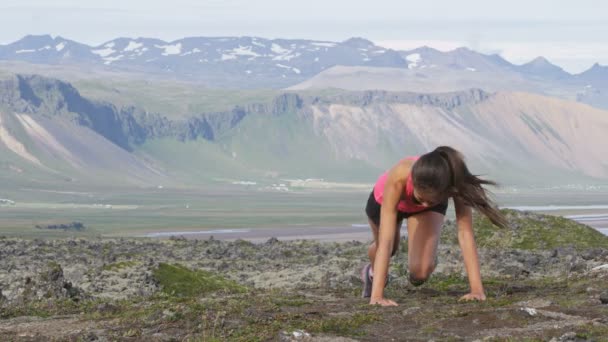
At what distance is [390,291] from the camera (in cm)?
1606

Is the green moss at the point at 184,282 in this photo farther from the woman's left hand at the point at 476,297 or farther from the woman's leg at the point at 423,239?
the woman's left hand at the point at 476,297

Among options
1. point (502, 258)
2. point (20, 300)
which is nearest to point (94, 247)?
point (502, 258)

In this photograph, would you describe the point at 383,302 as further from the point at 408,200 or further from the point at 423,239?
the point at 408,200

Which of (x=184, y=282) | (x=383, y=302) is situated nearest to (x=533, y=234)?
(x=184, y=282)

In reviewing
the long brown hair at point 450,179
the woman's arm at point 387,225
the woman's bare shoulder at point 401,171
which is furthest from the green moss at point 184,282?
the long brown hair at point 450,179

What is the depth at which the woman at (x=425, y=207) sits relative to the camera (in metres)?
12.7

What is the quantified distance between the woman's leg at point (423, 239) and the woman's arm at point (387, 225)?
26cm

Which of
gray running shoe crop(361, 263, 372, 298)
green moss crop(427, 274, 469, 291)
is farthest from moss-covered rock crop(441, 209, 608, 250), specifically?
gray running shoe crop(361, 263, 372, 298)

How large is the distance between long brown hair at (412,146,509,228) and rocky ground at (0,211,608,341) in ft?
3.71

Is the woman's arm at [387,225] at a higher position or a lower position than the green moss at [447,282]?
higher

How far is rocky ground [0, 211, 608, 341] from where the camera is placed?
1160 cm

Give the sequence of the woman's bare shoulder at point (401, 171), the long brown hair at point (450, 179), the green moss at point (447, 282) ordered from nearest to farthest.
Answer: the long brown hair at point (450, 179) → the woman's bare shoulder at point (401, 171) → the green moss at point (447, 282)

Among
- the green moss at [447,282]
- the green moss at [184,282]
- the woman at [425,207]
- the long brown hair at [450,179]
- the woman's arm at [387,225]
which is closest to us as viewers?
the long brown hair at [450,179]

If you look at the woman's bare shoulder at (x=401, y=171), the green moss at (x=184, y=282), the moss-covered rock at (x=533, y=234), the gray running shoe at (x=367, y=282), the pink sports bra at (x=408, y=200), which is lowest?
the moss-covered rock at (x=533, y=234)
